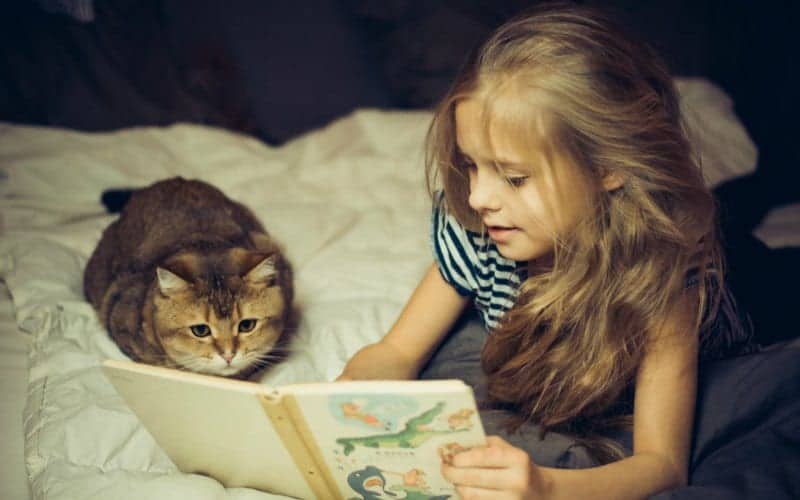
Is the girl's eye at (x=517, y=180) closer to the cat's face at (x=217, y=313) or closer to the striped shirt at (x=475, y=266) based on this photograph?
the striped shirt at (x=475, y=266)

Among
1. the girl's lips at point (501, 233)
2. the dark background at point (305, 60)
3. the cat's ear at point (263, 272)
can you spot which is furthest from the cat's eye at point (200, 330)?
the dark background at point (305, 60)

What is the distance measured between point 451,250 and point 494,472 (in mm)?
432

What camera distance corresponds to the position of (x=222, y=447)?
0.81 m

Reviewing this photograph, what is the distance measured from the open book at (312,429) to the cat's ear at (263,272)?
337 millimetres

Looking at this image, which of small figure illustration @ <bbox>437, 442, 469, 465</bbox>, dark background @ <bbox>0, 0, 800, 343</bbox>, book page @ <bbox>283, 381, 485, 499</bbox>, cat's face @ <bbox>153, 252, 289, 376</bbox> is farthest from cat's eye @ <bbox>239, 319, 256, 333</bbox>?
dark background @ <bbox>0, 0, 800, 343</bbox>

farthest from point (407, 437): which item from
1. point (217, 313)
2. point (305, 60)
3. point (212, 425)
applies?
point (305, 60)

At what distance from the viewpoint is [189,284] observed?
106cm

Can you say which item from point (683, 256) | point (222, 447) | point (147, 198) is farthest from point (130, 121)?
point (683, 256)

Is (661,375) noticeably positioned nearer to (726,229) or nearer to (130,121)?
(726,229)

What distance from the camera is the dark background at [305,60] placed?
167 centimetres

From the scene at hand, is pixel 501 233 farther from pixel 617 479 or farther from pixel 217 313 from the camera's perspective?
pixel 217 313

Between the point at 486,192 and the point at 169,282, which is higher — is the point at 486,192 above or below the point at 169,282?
above

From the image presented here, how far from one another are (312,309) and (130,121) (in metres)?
0.92

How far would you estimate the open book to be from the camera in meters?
0.62
